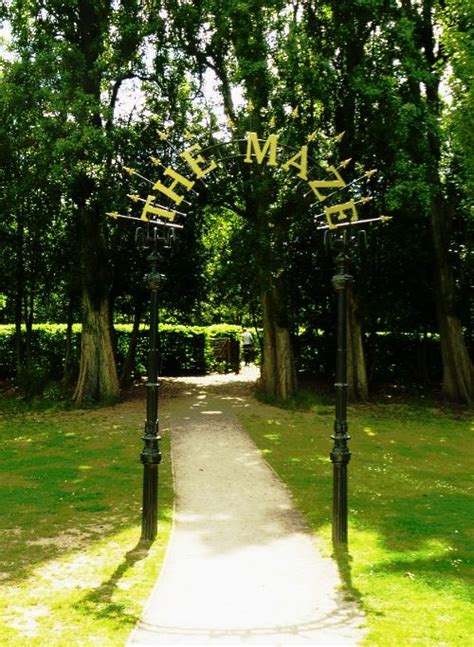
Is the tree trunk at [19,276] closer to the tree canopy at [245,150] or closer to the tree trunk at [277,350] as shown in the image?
the tree canopy at [245,150]

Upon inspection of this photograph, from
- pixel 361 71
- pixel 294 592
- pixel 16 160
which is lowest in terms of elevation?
pixel 294 592

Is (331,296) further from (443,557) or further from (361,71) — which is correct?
(443,557)

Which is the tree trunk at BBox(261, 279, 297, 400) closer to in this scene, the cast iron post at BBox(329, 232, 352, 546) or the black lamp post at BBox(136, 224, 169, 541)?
the cast iron post at BBox(329, 232, 352, 546)

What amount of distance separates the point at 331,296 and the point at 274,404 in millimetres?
5228

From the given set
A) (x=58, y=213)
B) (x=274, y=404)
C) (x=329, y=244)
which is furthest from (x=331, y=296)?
(x=329, y=244)

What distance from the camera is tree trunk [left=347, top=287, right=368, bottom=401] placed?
1953 centimetres

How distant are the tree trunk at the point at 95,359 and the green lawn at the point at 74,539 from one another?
3847 mm

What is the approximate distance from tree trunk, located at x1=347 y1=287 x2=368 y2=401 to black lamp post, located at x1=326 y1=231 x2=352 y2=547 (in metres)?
11.4

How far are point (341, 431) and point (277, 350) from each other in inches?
418

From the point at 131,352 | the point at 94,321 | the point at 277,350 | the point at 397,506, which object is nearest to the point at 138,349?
the point at 131,352

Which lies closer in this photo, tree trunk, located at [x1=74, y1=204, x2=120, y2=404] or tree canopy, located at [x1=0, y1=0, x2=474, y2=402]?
tree canopy, located at [x1=0, y1=0, x2=474, y2=402]

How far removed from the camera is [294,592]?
6258 mm

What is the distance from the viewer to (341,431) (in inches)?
320

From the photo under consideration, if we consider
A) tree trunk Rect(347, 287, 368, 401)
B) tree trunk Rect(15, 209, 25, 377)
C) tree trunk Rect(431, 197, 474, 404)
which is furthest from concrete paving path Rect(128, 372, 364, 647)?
tree trunk Rect(15, 209, 25, 377)
